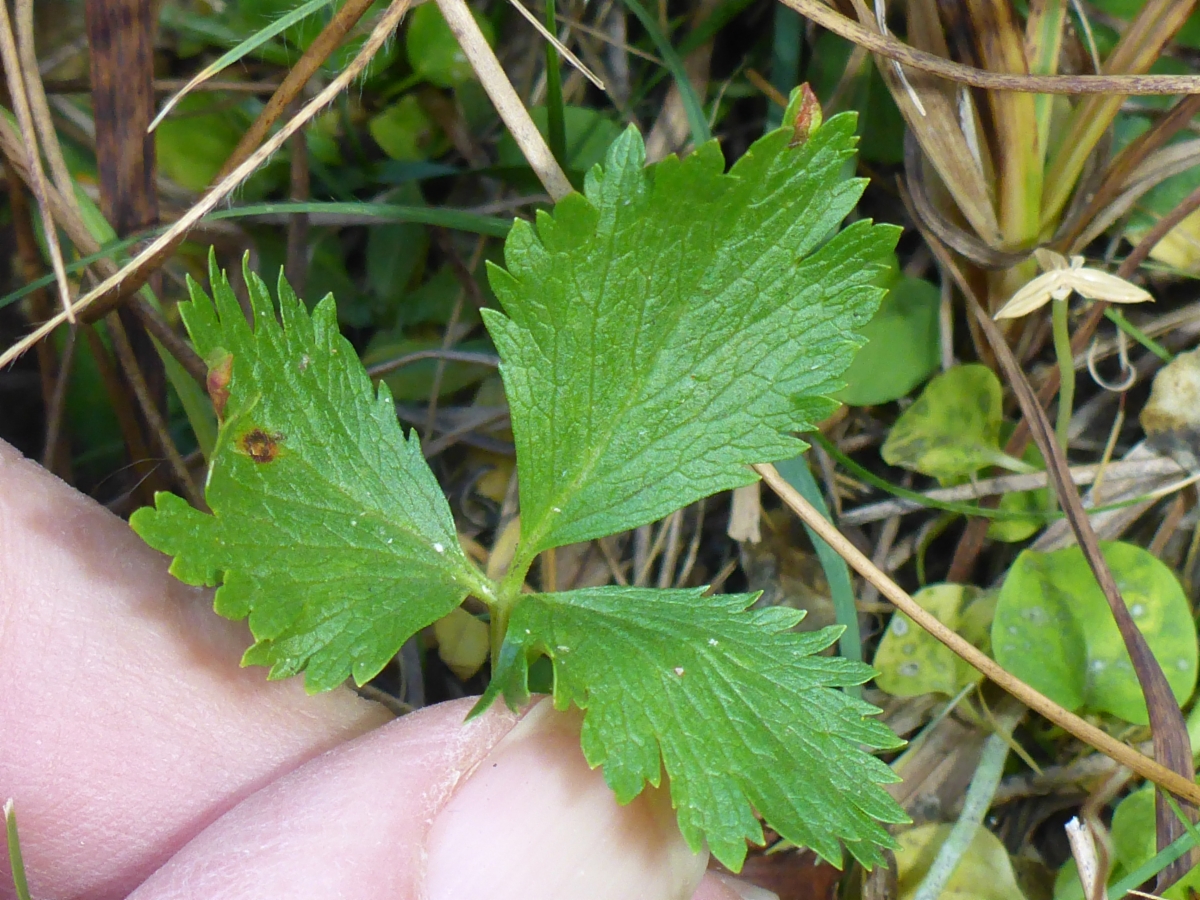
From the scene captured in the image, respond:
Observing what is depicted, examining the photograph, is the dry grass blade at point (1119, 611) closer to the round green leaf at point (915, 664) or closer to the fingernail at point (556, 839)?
the round green leaf at point (915, 664)

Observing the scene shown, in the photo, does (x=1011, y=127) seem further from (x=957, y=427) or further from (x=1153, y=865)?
(x=1153, y=865)

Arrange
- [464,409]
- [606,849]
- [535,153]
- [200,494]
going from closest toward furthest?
[606,849], [535,153], [200,494], [464,409]

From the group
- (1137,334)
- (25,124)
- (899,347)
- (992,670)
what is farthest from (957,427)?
(25,124)

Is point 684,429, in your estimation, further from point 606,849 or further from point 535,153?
point 606,849

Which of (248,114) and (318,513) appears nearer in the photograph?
(318,513)

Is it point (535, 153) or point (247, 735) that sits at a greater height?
point (535, 153)

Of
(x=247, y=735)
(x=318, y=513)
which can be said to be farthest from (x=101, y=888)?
(x=318, y=513)

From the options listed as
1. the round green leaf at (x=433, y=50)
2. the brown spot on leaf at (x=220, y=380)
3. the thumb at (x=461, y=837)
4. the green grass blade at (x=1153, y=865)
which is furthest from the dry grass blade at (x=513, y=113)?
the green grass blade at (x=1153, y=865)

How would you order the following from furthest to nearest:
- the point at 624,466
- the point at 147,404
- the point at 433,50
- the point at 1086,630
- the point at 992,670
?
the point at 433,50, the point at 147,404, the point at 1086,630, the point at 992,670, the point at 624,466
